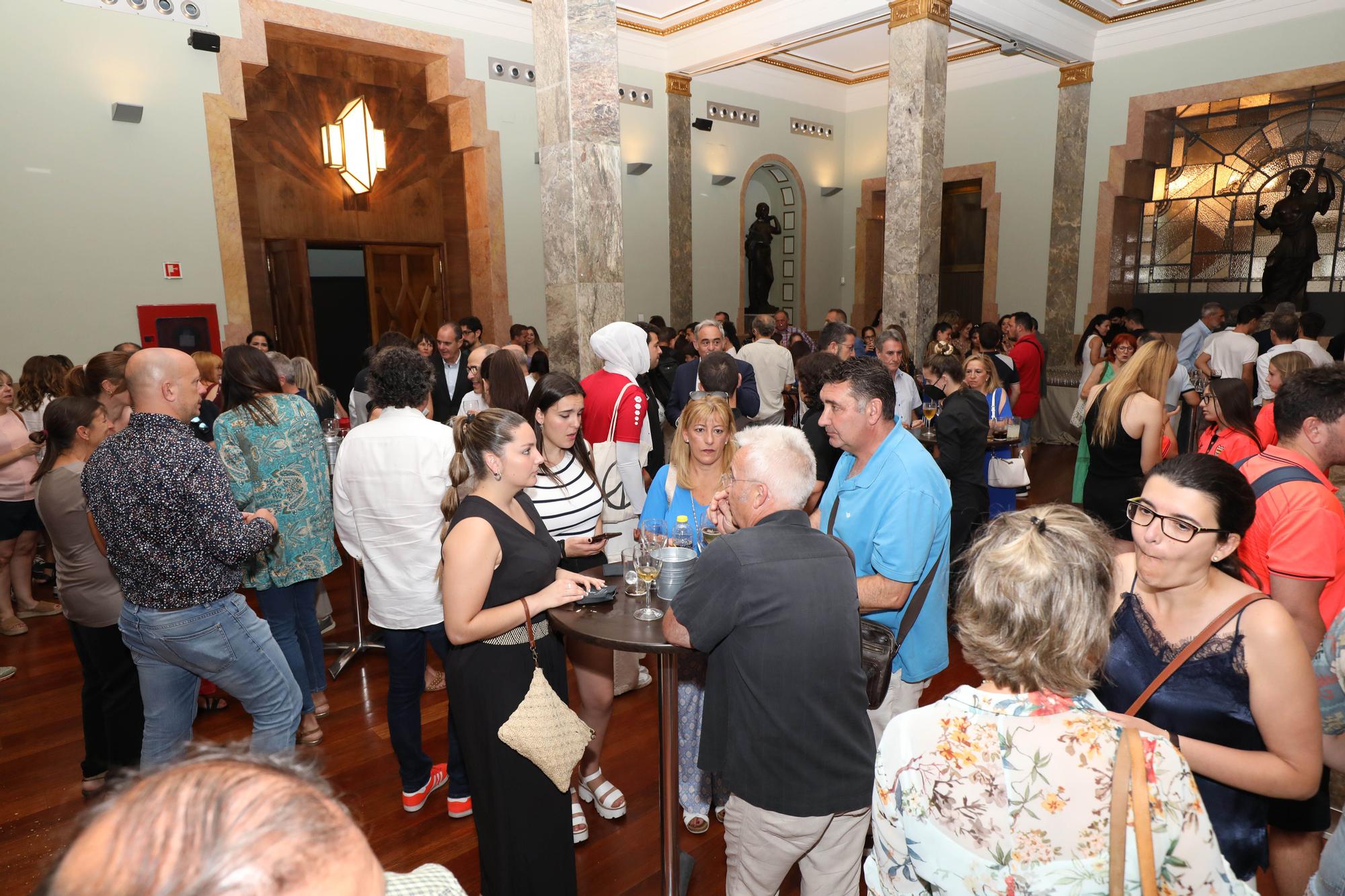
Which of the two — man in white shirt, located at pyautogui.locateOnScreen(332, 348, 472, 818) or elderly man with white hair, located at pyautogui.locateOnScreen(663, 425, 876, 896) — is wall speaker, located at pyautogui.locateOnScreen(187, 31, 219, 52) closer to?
man in white shirt, located at pyautogui.locateOnScreen(332, 348, 472, 818)

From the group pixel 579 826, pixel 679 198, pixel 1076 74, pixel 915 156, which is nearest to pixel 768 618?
pixel 579 826

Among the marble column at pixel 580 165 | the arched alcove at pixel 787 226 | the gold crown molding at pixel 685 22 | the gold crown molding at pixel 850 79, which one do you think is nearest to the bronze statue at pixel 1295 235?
the gold crown molding at pixel 850 79

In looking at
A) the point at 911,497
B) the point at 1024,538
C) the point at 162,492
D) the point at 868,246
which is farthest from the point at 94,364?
the point at 868,246

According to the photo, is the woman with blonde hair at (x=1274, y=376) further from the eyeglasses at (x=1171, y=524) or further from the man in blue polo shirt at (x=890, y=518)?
the eyeglasses at (x=1171, y=524)

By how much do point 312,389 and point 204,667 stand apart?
2836 mm

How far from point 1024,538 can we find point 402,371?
2268 mm

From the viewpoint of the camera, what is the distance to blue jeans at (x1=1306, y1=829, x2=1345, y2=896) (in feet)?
4.61

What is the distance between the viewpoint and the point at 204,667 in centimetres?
236

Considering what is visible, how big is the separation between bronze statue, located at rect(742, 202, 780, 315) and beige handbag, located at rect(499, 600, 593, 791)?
1092 cm

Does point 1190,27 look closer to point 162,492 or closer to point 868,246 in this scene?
point 868,246

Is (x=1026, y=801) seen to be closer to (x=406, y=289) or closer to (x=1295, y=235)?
(x=406, y=289)

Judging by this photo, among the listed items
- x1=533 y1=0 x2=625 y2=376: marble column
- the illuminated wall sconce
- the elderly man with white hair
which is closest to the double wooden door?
the illuminated wall sconce

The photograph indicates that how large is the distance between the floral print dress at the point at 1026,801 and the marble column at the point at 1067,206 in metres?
11.6

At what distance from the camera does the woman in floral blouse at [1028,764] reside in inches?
41.2
